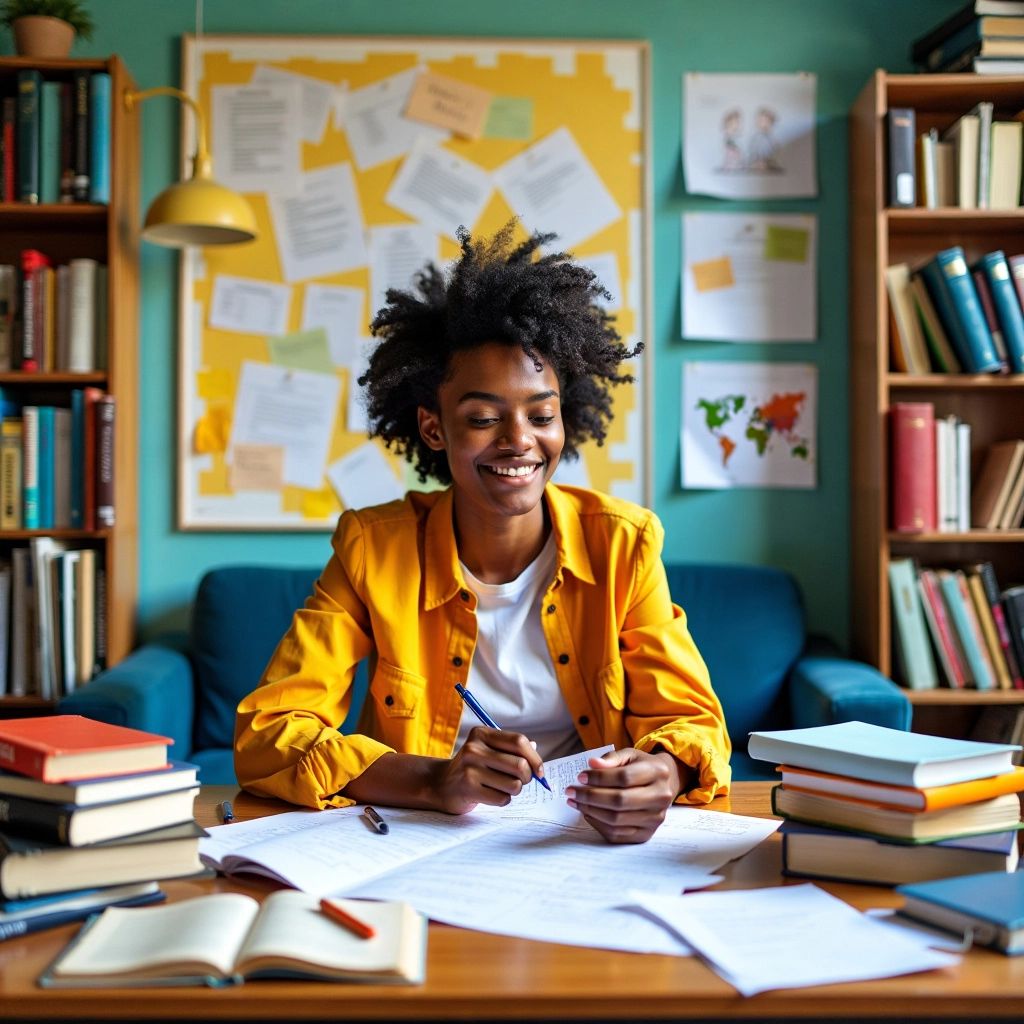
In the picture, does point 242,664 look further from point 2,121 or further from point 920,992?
point 920,992

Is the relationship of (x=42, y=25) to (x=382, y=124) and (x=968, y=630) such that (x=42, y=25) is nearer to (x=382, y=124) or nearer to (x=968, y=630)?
(x=382, y=124)

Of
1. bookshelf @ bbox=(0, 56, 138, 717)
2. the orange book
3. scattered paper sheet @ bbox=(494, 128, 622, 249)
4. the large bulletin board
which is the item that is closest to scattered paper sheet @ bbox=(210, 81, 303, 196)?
the large bulletin board

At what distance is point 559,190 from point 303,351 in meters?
0.84

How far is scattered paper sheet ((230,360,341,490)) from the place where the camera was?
3078 millimetres

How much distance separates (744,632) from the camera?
2807mm

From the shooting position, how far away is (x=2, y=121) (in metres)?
2.88

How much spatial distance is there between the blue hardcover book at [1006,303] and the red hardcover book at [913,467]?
0.25 metres

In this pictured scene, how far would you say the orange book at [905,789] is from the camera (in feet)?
3.26

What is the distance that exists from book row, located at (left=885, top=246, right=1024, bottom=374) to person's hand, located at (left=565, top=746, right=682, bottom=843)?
6.49ft

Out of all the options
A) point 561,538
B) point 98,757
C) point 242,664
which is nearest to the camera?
point 98,757

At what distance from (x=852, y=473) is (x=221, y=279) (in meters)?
1.84

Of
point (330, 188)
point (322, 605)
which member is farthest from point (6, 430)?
point (322, 605)

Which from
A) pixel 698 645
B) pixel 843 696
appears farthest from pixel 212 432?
pixel 843 696

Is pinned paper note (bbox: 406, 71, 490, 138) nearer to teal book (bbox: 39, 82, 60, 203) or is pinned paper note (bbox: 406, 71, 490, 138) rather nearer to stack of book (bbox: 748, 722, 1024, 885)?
teal book (bbox: 39, 82, 60, 203)
